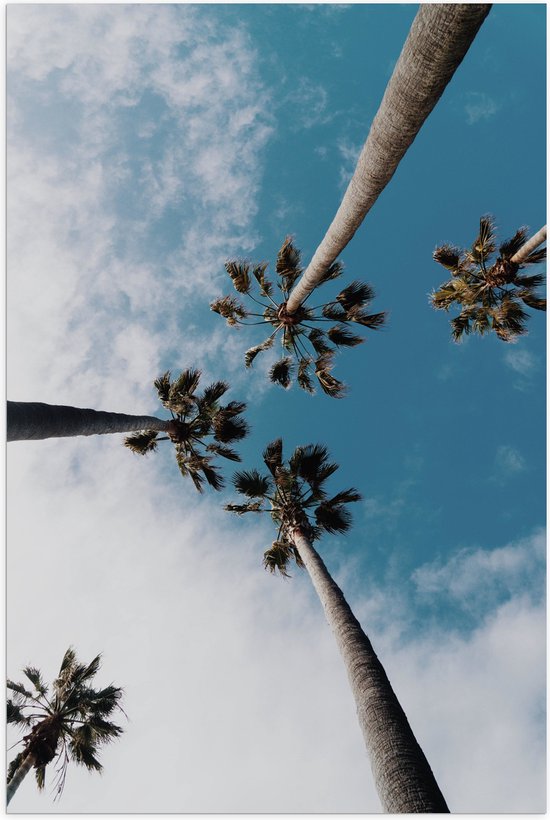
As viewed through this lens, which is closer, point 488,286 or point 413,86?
point 413,86

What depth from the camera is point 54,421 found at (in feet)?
21.1

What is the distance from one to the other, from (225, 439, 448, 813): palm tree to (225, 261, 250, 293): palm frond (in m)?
5.05

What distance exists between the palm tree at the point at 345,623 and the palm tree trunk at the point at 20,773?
28.0 ft

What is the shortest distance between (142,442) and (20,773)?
971cm

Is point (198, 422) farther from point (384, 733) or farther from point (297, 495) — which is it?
point (384, 733)

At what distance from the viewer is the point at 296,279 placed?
13.6 metres

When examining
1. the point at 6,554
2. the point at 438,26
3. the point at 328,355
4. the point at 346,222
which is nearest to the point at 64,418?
the point at 6,554

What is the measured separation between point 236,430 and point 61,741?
444 inches

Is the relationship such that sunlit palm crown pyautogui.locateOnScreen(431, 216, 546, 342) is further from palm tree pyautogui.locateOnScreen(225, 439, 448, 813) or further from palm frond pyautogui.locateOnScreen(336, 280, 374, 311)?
palm tree pyautogui.locateOnScreen(225, 439, 448, 813)

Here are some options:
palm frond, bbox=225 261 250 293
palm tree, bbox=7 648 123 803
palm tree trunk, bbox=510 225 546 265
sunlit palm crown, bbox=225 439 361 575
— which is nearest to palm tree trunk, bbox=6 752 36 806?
palm tree, bbox=7 648 123 803

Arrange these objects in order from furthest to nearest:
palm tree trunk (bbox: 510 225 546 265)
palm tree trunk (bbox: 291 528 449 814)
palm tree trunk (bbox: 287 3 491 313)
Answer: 1. palm tree trunk (bbox: 510 225 546 265)
2. palm tree trunk (bbox: 291 528 449 814)
3. palm tree trunk (bbox: 287 3 491 313)

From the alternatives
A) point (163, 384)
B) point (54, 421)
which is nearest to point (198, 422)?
point (163, 384)

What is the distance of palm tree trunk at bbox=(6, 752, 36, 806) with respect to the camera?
11953 mm

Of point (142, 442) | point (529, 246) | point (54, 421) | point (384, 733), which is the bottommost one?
point (384, 733)
